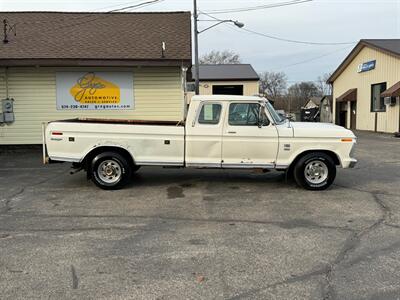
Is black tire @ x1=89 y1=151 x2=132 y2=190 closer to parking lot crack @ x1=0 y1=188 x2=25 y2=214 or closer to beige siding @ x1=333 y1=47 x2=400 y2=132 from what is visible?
parking lot crack @ x1=0 y1=188 x2=25 y2=214

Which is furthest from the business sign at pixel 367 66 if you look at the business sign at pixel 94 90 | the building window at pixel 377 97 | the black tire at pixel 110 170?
the black tire at pixel 110 170

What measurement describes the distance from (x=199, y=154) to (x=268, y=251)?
3.76 metres

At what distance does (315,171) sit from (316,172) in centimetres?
3

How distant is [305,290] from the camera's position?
13.1 ft

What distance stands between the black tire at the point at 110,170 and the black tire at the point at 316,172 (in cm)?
350

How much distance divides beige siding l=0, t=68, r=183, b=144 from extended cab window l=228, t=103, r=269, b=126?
6.99 m

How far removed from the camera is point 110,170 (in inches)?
341

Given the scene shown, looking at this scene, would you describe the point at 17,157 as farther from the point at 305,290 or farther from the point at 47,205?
the point at 305,290

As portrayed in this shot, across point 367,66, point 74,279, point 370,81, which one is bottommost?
point 74,279

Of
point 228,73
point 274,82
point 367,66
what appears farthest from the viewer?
point 274,82

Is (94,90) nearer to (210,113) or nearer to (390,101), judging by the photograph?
(210,113)

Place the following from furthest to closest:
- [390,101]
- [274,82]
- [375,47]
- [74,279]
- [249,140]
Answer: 1. [274,82]
2. [375,47]
3. [390,101]
4. [249,140]
5. [74,279]

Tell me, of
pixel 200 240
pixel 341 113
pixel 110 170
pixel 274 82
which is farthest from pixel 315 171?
pixel 274 82

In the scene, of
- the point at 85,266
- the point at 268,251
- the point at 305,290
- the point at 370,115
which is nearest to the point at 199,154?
→ the point at 268,251
